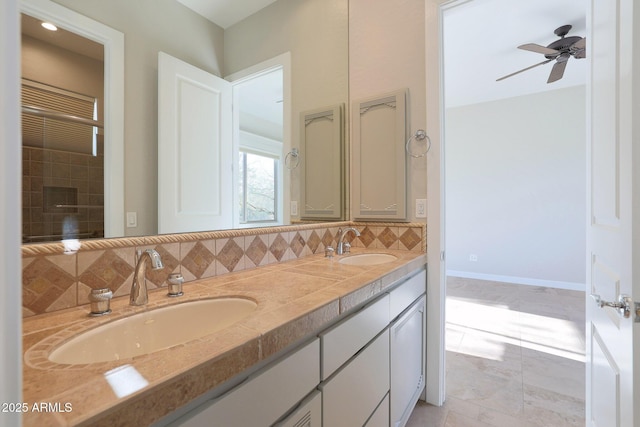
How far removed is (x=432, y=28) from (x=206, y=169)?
5.08 ft

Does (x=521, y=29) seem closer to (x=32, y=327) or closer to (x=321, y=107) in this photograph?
(x=321, y=107)

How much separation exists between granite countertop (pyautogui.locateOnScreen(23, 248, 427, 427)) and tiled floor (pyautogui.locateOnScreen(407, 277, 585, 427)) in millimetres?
1243

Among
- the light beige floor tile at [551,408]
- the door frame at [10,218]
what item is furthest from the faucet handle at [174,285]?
the light beige floor tile at [551,408]

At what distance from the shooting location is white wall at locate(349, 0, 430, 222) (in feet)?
5.90

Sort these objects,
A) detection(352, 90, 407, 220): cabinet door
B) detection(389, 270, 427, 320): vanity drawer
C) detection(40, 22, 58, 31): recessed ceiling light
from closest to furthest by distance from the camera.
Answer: detection(40, 22, 58, 31): recessed ceiling light → detection(389, 270, 427, 320): vanity drawer → detection(352, 90, 407, 220): cabinet door

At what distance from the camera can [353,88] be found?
2.07 meters

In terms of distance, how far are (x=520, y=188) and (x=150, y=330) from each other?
17.0 ft

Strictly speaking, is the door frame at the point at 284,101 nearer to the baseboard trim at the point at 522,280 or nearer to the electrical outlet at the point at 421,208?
the electrical outlet at the point at 421,208

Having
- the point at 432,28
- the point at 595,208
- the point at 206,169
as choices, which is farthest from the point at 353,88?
the point at 595,208

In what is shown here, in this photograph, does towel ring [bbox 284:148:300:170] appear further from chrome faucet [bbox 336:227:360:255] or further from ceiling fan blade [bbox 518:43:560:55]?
ceiling fan blade [bbox 518:43:560:55]

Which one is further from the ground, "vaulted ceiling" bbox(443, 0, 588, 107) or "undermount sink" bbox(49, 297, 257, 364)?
"vaulted ceiling" bbox(443, 0, 588, 107)

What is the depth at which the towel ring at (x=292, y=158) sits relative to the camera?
169 cm

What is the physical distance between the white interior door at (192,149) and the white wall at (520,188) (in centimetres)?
400

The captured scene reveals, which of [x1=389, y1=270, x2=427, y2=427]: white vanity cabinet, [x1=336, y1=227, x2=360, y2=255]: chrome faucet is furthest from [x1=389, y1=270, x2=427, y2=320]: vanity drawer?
[x1=336, y1=227, x2=360, y2=255]: chrome faucet
